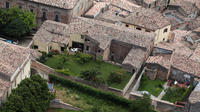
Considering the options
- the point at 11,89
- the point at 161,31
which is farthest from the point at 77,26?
the point at 11,89

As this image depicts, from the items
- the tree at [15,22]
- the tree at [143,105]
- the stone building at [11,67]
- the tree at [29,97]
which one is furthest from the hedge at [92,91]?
the tree at [15,22]

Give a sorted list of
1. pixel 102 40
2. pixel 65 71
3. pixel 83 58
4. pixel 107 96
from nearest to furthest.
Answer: pixel 107 96 < pixel 65 71 < pixel 83 58 < pixel 102 40

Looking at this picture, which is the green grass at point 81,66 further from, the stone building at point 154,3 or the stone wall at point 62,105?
the stone building at point 154,3

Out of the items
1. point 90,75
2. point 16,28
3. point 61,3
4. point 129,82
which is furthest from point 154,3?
point 90,75

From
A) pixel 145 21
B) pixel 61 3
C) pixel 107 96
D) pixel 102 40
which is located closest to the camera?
pixel 107 96

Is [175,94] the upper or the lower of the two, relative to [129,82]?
lower

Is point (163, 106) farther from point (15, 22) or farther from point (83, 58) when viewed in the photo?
point (15, 22)

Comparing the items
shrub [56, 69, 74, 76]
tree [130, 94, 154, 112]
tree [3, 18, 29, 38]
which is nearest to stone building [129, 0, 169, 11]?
tree [3, 18, 29, 38]

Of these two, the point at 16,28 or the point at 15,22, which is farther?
the point at 16,28
